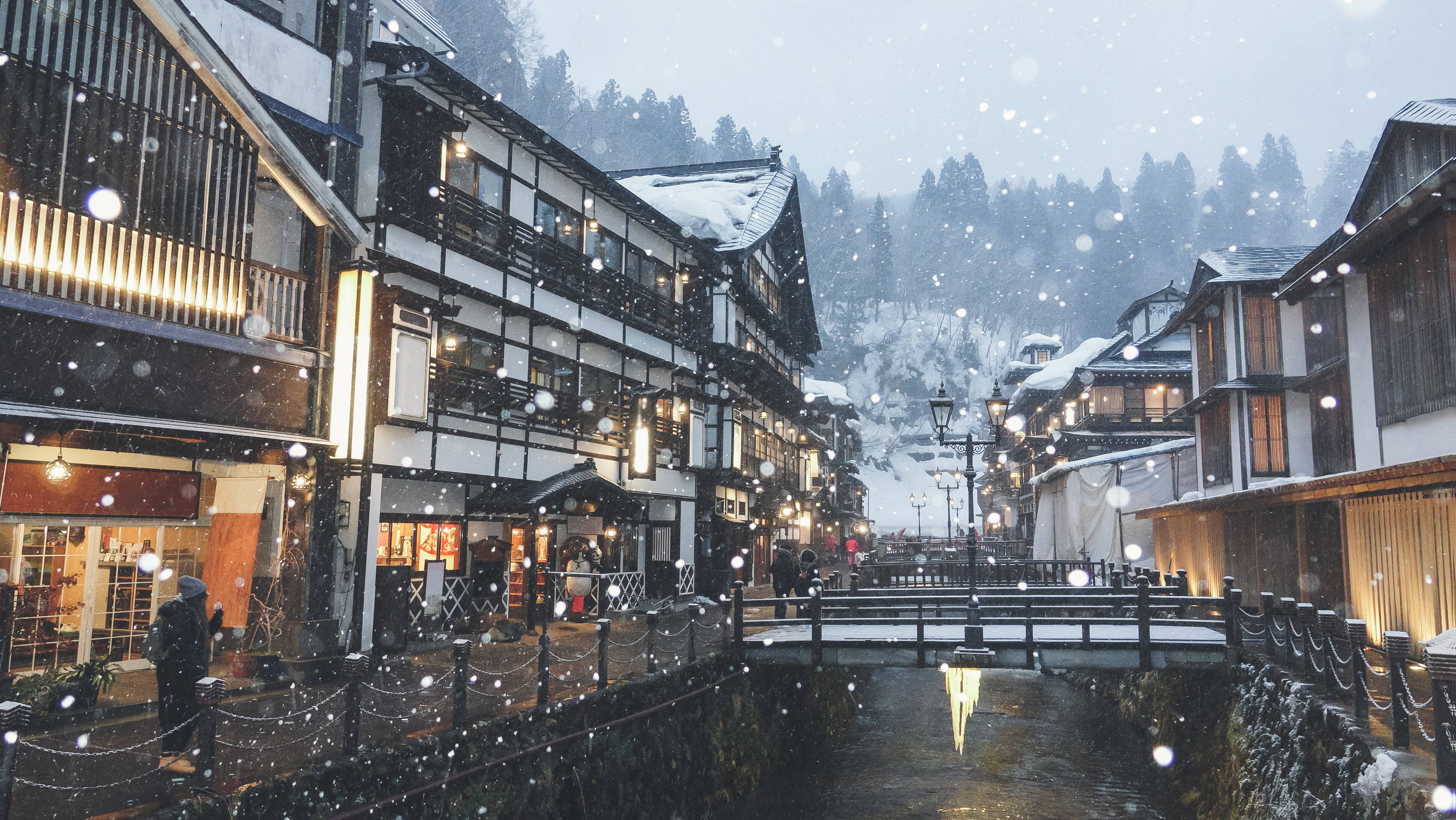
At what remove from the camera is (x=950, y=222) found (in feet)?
440

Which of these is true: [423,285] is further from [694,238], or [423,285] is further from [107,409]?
[694,238]

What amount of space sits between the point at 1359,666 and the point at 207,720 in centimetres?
1154

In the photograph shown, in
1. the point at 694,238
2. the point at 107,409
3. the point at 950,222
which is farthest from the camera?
the point at 950,222

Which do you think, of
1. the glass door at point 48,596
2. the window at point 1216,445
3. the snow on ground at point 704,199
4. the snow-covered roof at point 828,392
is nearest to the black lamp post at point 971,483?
the window at point 1216,445

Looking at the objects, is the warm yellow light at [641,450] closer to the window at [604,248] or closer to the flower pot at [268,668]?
the window at [604,248]

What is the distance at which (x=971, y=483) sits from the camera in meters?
17.2

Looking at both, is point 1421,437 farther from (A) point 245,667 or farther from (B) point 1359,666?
(A) point 245,667

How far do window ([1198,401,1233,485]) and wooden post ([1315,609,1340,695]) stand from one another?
15.3 metres

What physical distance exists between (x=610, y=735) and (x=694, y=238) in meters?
18.6

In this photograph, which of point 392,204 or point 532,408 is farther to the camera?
point 532,408

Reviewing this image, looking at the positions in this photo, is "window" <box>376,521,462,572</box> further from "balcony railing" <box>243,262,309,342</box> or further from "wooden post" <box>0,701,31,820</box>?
"wooden post" <box>0,701,31,820</box>

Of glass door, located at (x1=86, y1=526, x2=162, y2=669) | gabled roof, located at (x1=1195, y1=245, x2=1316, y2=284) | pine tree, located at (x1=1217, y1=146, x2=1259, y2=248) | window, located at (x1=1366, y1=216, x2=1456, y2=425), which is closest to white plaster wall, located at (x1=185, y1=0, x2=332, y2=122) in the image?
glass door, located at (x1=86, y1=526, x2=162, y2=669)

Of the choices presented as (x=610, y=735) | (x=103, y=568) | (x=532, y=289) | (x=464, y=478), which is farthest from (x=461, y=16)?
(x=610, y=735)

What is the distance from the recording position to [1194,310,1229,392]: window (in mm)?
25891
